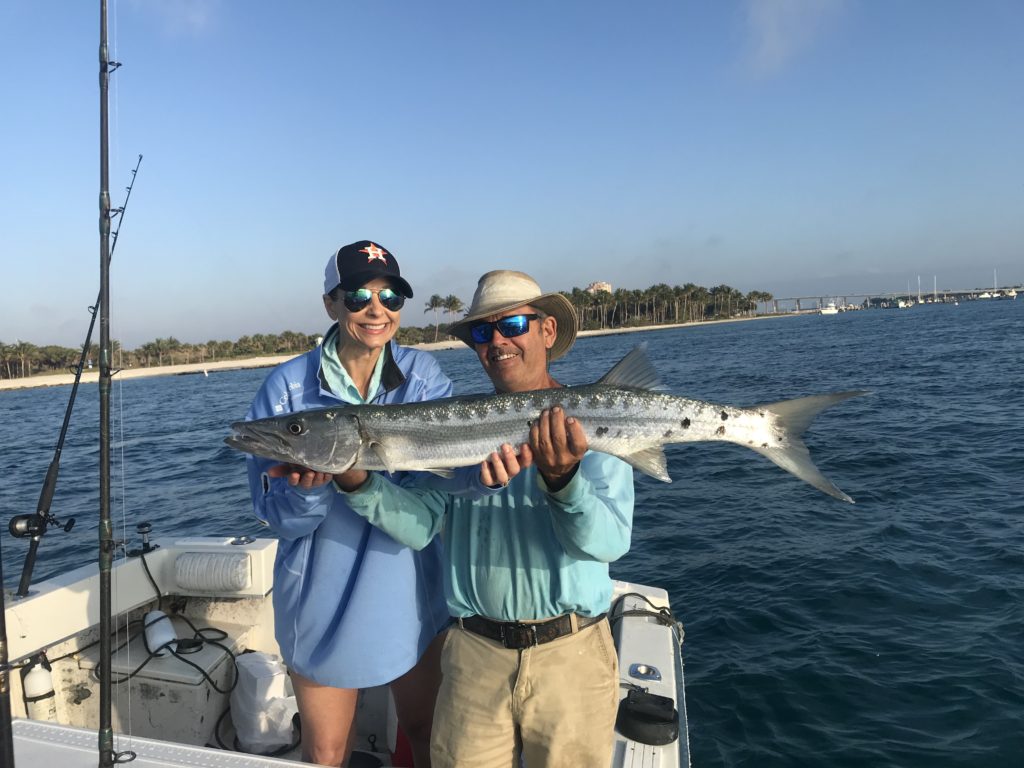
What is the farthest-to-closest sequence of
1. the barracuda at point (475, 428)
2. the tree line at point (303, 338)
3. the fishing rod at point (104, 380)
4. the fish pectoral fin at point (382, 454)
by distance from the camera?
the tree line at point (303, 338)
the fishing rod at point (104, 380)
the fish pectoral fin at point (382, 454)
the barracuda at point (475, 428)

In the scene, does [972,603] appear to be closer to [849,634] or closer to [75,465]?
[849,634]

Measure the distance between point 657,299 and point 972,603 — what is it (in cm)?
18314

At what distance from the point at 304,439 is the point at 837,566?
991cm

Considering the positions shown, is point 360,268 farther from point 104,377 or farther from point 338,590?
point 104,377

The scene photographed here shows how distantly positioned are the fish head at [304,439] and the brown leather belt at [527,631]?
125 cm

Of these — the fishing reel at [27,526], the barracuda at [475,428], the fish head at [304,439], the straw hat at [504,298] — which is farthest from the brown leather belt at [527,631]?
the fishing reel at [27,526]

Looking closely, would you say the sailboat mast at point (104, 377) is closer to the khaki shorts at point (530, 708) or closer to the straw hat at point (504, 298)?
the khaki shorts at point (530, 708)

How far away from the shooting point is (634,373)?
14.4 ft

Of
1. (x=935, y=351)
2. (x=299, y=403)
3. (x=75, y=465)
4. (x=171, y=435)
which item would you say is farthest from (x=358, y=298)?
(x=935, y=351)

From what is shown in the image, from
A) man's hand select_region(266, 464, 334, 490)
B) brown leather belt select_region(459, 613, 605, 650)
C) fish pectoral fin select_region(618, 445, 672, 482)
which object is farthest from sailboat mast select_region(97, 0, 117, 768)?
fish pectoral fin select_region(618, 445, 672, 482)

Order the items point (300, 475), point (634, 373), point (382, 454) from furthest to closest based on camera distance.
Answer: point (634, 373), point (382, 454), point (300, 475)

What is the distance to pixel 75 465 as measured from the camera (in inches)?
1065

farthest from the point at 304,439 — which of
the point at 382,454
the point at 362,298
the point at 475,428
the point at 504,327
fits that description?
the point at 504,327

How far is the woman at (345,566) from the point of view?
12.2ft
